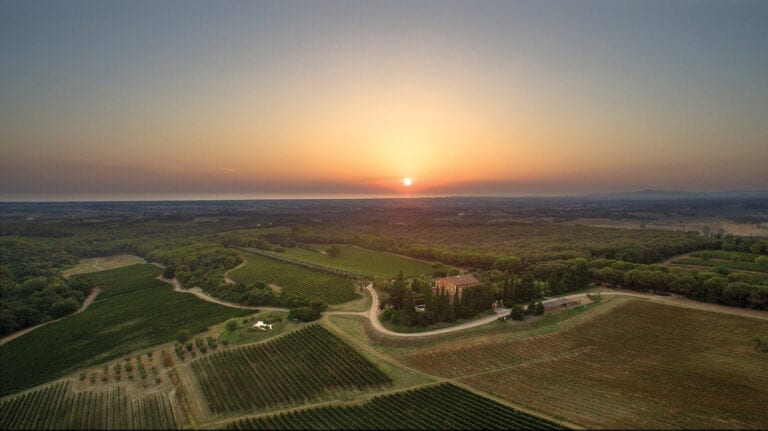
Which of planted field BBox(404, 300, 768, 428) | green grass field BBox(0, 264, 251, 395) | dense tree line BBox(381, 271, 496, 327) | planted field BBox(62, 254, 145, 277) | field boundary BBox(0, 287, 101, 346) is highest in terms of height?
dense tree line BBox(381, 271, 496, 327)

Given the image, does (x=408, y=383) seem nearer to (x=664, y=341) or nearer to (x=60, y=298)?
(x=664, y=341)

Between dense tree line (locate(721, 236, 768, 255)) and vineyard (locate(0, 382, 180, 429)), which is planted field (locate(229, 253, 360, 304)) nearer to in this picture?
vineyard (locate(0, 382, 180, 429))

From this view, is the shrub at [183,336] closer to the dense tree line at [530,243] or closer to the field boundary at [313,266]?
the field boundary at [313,266]

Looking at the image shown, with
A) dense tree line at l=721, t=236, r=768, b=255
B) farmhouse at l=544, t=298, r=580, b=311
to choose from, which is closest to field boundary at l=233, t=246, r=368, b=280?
farmhouse at l=544, t=298, r=580, b=311

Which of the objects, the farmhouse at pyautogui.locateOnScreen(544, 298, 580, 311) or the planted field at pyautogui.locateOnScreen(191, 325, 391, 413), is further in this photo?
the farmhouse at pyautogui.locateOnScreen(544, 298, 580, 311)

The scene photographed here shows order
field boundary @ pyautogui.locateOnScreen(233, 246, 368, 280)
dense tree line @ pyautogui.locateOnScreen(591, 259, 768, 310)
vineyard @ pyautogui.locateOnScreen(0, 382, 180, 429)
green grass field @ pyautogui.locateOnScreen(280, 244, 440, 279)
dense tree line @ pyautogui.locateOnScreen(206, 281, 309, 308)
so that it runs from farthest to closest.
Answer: green grass field @ pyautogui.locateOnScreen(280, 244, 440, 279) → field boundary @ pyautogui.locateOnScreen(233, 246, 368, 280) → dense tree line @ pyautogui.locateOnScreen(206, 281, 309, 308) → dense tree line @ pyautogui.locateOnScreen(591, 259, 768, 310) → vineyard @ pyautogui.locateOnScreen(0, 382, 180, 429)

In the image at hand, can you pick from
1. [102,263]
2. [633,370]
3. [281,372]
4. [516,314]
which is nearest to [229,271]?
[102,263]
